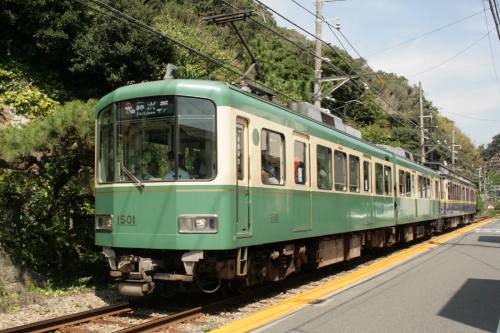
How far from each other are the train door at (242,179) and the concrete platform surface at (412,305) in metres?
1.34

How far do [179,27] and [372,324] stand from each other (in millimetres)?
17464

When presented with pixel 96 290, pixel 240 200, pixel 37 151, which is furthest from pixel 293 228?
pixel 37 151

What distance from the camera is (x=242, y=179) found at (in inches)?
284

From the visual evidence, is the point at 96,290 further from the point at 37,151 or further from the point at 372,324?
the point at 372,324

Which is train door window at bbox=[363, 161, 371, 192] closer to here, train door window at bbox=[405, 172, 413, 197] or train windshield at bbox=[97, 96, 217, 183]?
train door window at bbox=[405, 172, 413, 197]

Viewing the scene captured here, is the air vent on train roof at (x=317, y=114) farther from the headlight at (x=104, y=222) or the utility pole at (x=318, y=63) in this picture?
the headlight at (x=104, y=222)

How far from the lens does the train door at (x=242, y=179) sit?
23.2 feet

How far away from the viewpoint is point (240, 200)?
7117 millimetres

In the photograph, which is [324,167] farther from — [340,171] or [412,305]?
[412,305]

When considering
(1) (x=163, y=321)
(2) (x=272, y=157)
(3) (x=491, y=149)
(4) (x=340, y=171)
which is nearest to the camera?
(1) (x=163, y=321)

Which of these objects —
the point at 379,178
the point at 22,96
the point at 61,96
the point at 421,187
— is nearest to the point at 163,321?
the point at 379,178

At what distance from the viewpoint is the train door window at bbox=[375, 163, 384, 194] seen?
44.6 feet

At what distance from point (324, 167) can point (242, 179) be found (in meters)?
3.20

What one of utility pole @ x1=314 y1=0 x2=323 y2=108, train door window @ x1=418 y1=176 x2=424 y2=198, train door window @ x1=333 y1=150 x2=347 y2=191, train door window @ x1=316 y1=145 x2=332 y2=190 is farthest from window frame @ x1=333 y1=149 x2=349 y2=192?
train door window @ x1=418 y1=176 x2=424 y2=198
